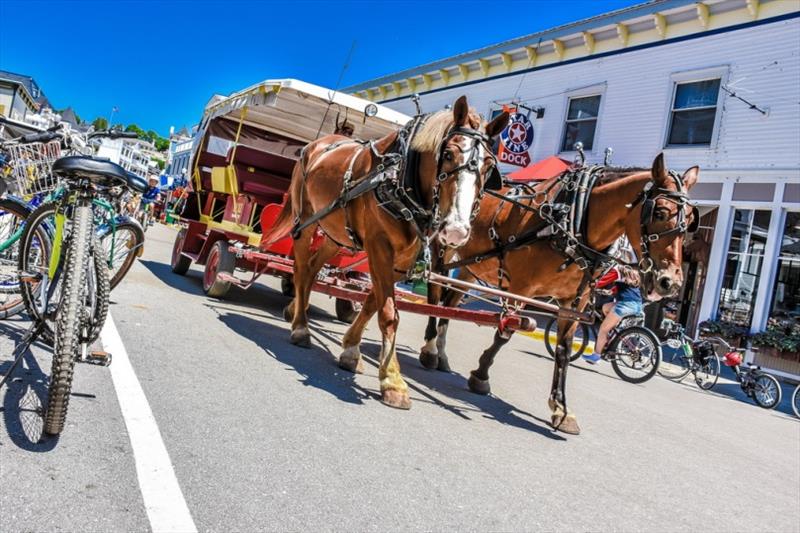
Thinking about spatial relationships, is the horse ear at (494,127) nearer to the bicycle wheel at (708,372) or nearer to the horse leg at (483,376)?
the horse leg at (483,376)

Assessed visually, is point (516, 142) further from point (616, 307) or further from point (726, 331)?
point (616, 307)

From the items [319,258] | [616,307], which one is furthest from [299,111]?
[616,307]

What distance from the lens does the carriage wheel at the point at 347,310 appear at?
844cm

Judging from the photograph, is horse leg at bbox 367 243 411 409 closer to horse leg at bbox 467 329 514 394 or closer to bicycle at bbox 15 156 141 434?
horse leg at bbox 467 329 514 394

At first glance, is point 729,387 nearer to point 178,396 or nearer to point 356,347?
point 356,347

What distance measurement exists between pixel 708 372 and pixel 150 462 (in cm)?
1017

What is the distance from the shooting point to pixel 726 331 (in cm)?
1393

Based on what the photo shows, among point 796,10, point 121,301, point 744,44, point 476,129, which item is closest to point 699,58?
point 744,44

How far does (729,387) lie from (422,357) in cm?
740

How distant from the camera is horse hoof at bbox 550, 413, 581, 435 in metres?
4.99

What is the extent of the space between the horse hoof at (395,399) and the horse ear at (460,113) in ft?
6.49

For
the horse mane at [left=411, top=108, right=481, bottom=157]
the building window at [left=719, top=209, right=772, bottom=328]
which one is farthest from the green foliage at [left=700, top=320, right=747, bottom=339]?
the horse mane at [left=411, top=108, right=481, bottom=157]

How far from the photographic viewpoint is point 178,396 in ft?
12.7

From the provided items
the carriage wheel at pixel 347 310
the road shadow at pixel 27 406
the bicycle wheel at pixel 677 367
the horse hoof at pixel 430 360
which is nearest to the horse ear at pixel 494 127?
the horse hoof at pixel 430 360
